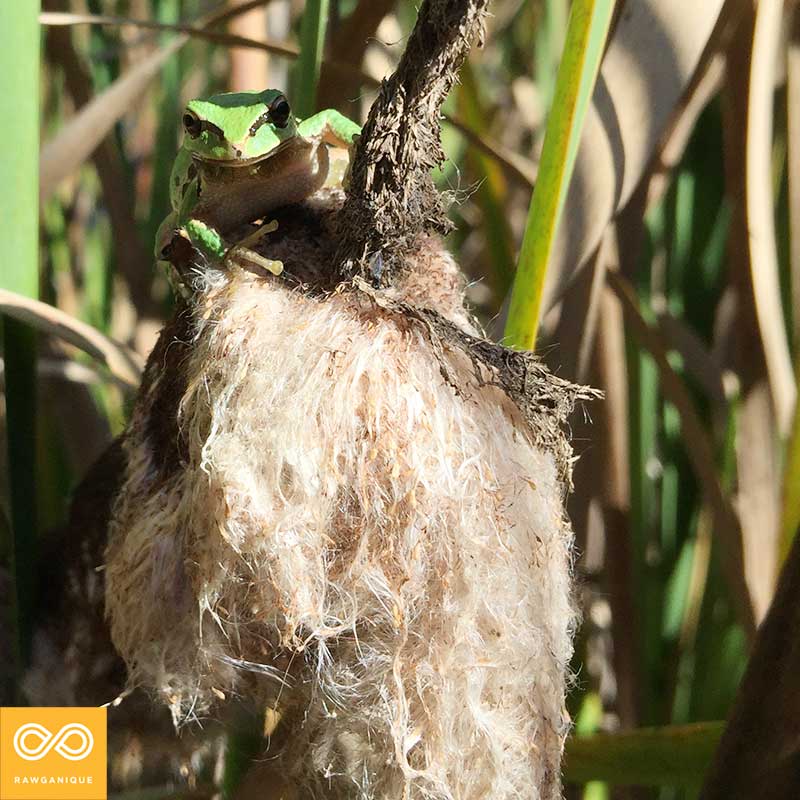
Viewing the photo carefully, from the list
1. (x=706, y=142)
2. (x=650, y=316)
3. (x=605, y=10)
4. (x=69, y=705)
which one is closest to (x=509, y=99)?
(x=706, y=142)

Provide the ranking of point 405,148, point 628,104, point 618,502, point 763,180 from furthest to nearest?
point 618,502 → point 763,180 → point 628,104 → point 405,148

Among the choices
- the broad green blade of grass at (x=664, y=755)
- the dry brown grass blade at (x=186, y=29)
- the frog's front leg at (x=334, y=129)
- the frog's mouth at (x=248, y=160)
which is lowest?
the broad green blade of grass at (x=664, y=755)

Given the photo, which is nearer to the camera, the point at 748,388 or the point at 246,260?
the point at 246,260

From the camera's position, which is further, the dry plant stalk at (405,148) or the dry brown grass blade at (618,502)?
the dry brown grass blade at (618,502)

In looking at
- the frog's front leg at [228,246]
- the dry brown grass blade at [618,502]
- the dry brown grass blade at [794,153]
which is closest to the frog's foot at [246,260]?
the frog's front leg at [228,246]

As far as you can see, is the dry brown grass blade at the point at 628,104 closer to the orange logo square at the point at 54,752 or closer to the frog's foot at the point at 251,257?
the frog's foot at the point at 251,257

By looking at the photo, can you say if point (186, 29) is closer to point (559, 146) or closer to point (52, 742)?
point (559, 146)

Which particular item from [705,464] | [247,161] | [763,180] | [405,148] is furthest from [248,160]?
[705,464]

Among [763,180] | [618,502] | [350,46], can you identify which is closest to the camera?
[763,180]
